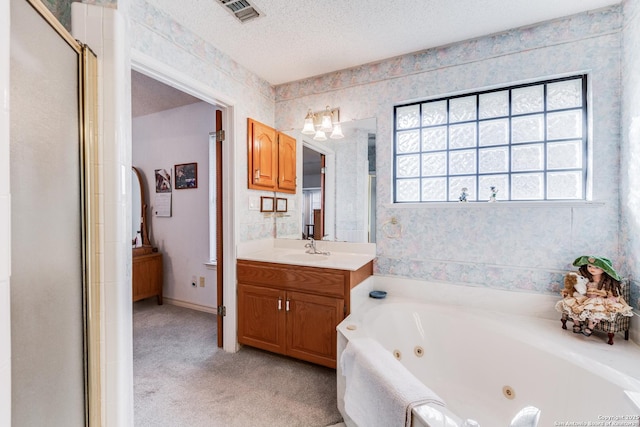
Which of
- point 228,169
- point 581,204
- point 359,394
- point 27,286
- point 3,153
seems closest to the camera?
point 3,153

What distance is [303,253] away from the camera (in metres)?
2.60

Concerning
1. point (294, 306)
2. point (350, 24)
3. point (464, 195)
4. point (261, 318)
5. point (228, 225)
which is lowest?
point (261, 318)

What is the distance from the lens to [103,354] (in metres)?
1.08

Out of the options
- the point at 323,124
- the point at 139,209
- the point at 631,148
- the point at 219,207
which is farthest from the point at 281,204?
the point at 631,148

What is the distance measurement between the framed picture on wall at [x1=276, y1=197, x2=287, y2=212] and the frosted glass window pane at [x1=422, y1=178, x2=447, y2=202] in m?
1.34

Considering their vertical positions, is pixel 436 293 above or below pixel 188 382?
above

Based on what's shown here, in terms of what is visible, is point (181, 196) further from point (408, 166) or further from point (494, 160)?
point (494, 160)

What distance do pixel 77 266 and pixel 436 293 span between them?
2.16 metres

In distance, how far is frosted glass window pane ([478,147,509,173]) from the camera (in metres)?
2.05

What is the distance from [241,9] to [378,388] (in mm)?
2212

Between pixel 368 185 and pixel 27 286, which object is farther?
pixel 368 185

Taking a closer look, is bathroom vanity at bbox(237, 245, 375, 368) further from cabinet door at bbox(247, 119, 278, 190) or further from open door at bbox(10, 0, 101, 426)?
open door at bbox(10, 0, 101, 426)

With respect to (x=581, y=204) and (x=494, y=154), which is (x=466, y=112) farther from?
(x=581, y=204)

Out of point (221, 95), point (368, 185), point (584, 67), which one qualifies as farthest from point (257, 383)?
point (584, 67)
